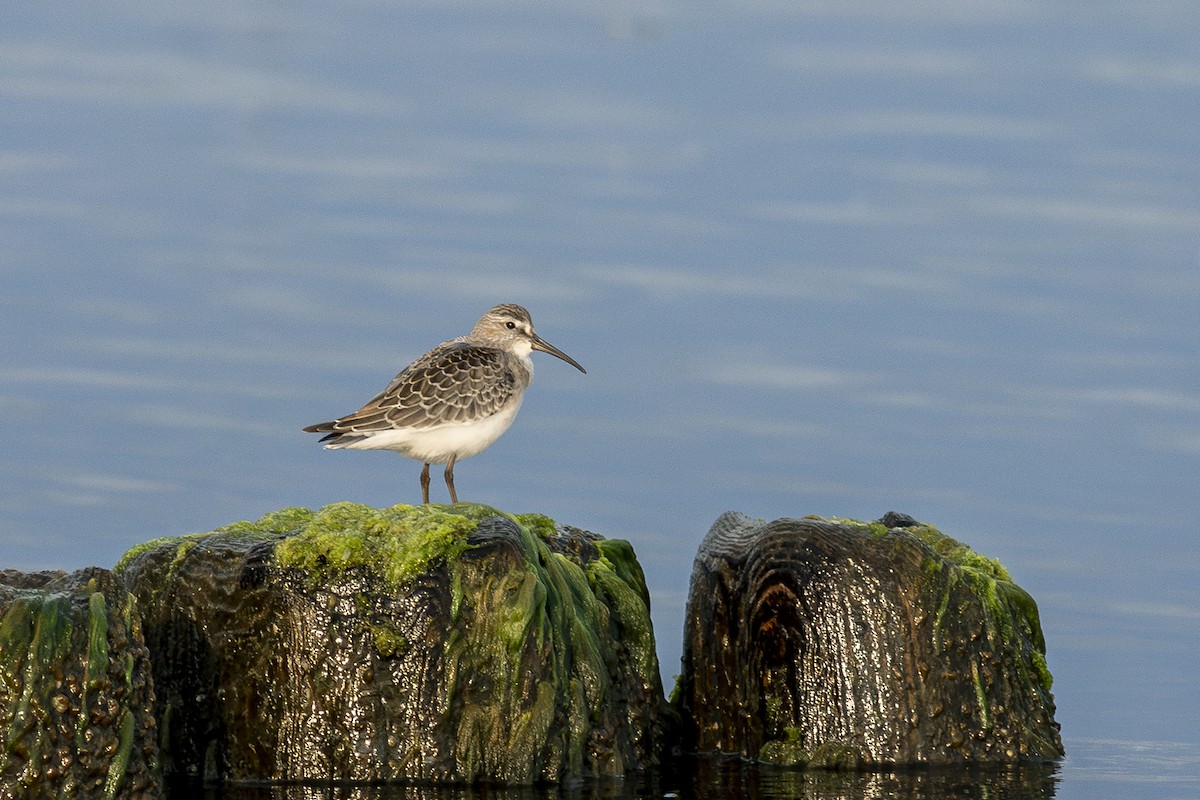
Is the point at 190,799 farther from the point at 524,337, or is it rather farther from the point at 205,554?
the point at 524,337

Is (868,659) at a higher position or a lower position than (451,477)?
lower

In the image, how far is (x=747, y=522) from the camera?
10664 millimetres

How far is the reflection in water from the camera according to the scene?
8.42 metres

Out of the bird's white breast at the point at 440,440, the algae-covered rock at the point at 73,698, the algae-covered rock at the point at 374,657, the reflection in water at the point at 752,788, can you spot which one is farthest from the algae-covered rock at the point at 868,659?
the algae-covered rock at the point at 73,698

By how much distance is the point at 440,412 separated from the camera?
38.4ft

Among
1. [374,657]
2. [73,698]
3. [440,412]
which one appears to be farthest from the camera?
[440,412]

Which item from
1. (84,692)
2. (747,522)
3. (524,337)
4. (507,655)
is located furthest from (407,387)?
(84,692)

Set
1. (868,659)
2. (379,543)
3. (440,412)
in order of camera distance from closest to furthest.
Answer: (379,543), (868,659), (440,412)

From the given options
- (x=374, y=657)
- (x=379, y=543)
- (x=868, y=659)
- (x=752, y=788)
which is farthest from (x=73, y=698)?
(x=868, y=659)

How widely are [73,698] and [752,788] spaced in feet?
12.3

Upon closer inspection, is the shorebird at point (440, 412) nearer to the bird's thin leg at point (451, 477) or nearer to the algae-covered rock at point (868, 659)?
the bird's thin leg at point (451, 477)

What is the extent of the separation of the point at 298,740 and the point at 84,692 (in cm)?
147

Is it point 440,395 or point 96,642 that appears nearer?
point 96,642

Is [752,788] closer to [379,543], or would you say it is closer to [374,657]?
[374,657]
